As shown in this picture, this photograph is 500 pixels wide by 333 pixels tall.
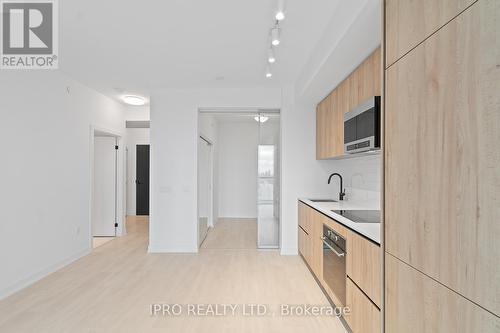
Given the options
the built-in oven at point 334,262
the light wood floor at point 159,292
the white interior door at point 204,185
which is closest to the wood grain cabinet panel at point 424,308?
the built-in oven at point 334,262

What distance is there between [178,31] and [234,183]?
5.30 m

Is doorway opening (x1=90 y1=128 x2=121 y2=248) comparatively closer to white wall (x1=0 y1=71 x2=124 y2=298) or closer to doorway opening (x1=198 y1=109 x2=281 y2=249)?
white wall (x1=0 y1=71 x2=124 y2=298)

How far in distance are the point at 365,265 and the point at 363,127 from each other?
1.20 meters

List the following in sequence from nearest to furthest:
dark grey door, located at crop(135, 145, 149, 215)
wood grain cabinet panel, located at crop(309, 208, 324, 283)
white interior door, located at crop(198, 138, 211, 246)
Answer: wood grain cabinet panel, located at crop(309, 208, 324, 283), white interior door, located at crop(198, 138, 211, 246), dark grey door, located at crop(135, 145, 149, 215)

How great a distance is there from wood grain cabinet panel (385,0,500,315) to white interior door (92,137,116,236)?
17.5 feet

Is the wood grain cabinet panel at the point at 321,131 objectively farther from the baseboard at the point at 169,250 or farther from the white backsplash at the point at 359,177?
the baseboard at the point at 169,250

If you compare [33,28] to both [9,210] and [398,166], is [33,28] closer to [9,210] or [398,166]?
[9,210]

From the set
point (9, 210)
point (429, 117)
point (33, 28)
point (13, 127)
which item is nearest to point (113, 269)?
point (9, 210)

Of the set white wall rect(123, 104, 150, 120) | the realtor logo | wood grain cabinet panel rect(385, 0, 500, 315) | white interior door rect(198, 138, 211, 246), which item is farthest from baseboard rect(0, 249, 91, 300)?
wood grain cabinet panel rect(385, 0, 500, 315)

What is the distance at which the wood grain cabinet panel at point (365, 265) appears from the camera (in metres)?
1.74

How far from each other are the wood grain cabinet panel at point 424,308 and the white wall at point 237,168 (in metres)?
6.25

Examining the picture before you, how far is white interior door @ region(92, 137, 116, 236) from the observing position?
5520 mm

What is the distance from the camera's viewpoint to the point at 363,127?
252 cm

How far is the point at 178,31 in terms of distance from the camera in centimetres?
275
